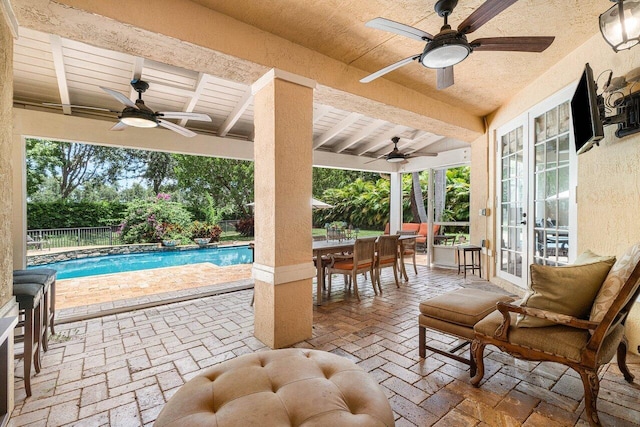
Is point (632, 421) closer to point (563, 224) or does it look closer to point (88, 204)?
point (563, 224)

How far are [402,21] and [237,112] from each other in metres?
2.79

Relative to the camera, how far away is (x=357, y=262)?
4.02 m

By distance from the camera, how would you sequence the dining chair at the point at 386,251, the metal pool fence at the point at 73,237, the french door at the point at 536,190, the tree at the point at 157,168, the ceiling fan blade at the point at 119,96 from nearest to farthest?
the ceiling fan blade at the point at 119,96 < the french door at the point at 536,190 < the dining chair at the point at 386,251 < the metal pool fence at the point at 73,237 < the tree at the point at 157,168

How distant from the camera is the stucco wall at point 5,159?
5.61ft

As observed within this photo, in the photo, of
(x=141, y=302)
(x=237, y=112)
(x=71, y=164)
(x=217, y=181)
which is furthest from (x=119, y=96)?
(x=71, y=164)

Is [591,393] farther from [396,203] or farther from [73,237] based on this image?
[73,237]

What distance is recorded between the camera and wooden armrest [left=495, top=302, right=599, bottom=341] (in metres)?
1.52

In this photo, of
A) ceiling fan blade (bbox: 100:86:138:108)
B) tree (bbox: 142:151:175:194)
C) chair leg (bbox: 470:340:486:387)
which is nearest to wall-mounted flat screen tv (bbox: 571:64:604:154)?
chair leg (bbox: 470:340:486:387)

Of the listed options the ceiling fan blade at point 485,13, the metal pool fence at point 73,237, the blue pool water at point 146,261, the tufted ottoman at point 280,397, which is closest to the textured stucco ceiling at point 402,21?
the ceiling fan blade at point 485,13

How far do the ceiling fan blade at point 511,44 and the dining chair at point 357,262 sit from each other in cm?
253

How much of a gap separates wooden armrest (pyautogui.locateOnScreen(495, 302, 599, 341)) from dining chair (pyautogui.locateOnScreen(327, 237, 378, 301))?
222cm

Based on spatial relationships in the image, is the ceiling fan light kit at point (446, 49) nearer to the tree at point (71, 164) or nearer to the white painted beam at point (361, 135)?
the white painted beam at point (361, 135)

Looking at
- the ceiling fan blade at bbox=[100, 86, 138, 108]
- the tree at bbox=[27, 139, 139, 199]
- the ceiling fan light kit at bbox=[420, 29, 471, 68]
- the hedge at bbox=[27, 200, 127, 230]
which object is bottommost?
the hedge at bbox=[27, 200, 127, 230]

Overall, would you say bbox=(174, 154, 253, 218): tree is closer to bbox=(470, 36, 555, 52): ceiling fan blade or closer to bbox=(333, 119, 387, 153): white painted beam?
bbox=(333, 119, 387, 153): white painted beam
